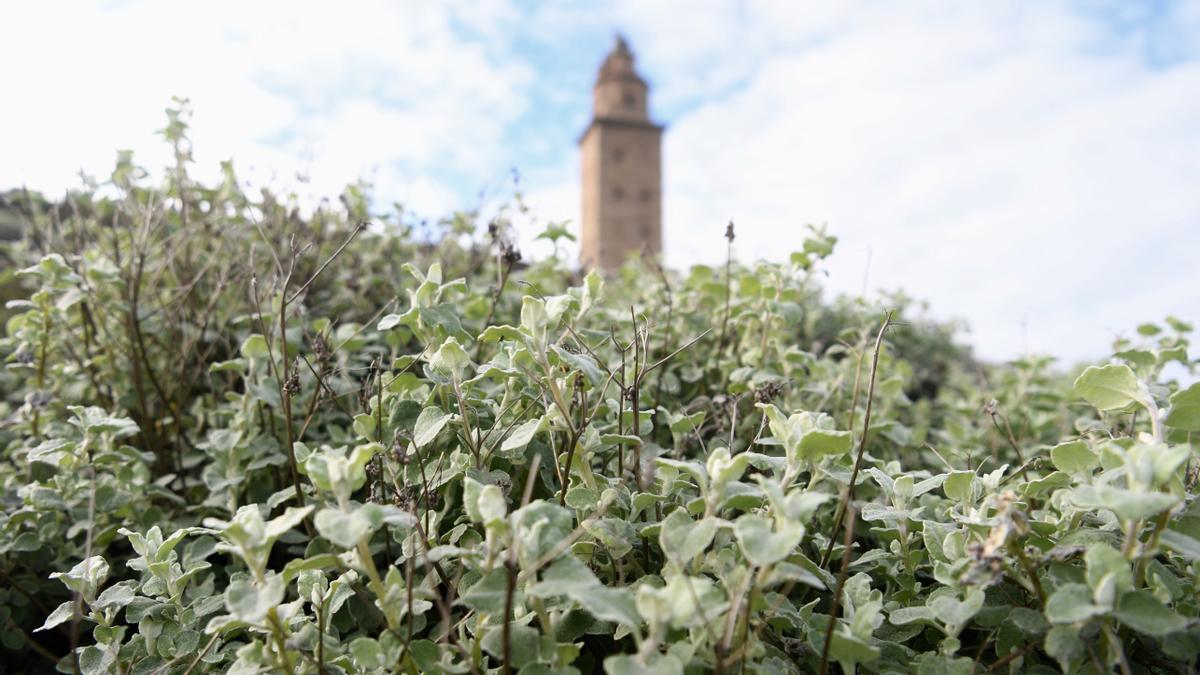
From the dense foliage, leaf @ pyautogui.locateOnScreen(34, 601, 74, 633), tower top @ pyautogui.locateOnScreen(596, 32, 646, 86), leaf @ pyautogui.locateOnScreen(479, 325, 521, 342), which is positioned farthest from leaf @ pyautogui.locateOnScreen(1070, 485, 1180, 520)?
tower top @ pyautogui.locateOnScreen(596, 32, 646, 86)

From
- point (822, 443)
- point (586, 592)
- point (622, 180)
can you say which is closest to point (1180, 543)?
point (822, 443)

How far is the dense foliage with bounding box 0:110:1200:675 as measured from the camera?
920mm

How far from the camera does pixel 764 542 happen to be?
32.9 inches

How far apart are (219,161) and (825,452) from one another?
2815mm

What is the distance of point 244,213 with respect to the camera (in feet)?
10.6

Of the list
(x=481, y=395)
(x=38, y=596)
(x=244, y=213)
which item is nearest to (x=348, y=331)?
(x=481, y=395)

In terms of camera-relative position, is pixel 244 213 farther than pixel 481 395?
Yes

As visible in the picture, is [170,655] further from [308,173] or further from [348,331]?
[308,173]

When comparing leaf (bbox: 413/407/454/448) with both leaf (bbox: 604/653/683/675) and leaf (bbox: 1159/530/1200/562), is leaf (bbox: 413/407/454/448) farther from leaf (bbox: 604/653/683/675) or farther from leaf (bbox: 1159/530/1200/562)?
leaf (bbox: 1159/530/1200/562)

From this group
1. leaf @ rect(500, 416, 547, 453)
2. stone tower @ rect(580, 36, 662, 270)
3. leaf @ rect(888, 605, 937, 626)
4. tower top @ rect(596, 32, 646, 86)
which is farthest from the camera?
tower top @ rect(596, 32, 646, 86)

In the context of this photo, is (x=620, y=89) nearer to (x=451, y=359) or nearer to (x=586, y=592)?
(x=451, y=359)

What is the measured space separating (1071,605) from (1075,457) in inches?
13.5

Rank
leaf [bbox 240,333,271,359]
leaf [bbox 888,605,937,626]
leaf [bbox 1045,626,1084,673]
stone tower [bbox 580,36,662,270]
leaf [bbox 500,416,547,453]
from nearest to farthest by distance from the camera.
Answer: leaf [bbox 1045,626,1084,673] → leaf [bbox 888,605,937,626] → leaf [bbox 500,416,547,453] → leaf [bbox 240,333,271,359] → stone tower [bbox 580,36,662,270]

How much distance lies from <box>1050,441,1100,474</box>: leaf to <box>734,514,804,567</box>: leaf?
21.4 inches
